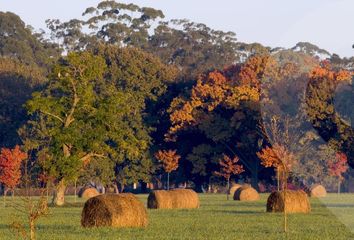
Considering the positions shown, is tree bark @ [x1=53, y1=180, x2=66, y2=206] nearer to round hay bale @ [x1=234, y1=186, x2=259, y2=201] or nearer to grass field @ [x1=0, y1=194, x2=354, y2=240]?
round hay bale @ [x1=234, y1=186, x2=259, y2=201]

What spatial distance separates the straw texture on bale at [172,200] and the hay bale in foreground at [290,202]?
7859 millimetres

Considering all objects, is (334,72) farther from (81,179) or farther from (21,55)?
(21,55)

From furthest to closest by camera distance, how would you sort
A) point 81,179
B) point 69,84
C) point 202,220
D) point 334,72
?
Result: point 81,179 → point 69,84 → point 202,220 → point 334,72

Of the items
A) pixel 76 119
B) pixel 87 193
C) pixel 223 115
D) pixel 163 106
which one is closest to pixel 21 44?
pixel 163 106

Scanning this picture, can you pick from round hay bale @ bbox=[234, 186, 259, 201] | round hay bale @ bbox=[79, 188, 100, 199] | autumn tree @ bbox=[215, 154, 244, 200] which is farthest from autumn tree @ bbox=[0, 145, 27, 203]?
round hay bale @ bbox=[234, 186, 259, 201]

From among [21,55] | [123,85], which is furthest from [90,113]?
[21,55]

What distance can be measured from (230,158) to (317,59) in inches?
2873

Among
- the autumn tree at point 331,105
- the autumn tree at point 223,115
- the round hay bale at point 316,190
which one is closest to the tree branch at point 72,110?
the autumn tree at point 223,115

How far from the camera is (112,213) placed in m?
34.2

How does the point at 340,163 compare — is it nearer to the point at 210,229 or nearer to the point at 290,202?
the point at 210,229

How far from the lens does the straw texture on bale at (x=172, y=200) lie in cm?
5269

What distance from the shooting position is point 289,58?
71.9 feet

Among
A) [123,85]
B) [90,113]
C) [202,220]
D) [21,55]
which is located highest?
[21,55]

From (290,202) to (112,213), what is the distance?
43.4ft
